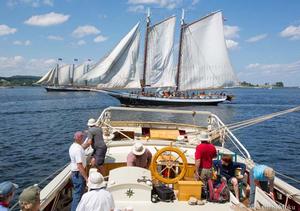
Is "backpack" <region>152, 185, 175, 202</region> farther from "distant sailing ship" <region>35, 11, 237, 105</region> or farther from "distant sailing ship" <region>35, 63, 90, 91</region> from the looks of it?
"distant sailing ship" <region>35, 63, 90, 91</region>

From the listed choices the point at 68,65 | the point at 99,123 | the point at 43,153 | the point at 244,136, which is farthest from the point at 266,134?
the point at 68,65

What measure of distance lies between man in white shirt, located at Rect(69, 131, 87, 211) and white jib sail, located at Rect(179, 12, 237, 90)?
61761mm

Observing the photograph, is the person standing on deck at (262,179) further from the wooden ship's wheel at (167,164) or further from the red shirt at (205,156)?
the wooden ship's wheel at (167,164)

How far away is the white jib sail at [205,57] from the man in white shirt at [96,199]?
6382 centimetres

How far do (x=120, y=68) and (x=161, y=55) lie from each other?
8824 millimetres

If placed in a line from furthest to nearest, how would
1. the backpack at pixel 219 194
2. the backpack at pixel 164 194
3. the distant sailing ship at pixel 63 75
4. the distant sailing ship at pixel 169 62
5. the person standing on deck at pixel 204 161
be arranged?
the distant sailing ship at pixel 63 75
the distant sailing ship at pixel 169 62
the person standing on deck at pixel 204 161
the backpack at pixel 219 194
the backpack at pixel 164 194

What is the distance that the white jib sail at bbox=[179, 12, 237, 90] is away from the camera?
67125mm

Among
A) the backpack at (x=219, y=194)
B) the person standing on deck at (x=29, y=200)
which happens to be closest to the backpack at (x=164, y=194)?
the backpack at (x=219, y=194)

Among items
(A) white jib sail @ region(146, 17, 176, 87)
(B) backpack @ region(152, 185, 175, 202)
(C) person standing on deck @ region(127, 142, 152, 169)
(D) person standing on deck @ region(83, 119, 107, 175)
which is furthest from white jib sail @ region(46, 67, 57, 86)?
(B) backpack @ region(152, 185, 175, 202)

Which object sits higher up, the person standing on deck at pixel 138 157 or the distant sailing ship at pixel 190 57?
the distant sailing ship at pixel 190 57

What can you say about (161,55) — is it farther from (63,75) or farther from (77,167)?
(63,75)

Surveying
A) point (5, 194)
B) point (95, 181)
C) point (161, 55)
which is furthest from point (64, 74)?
point (5, 194)

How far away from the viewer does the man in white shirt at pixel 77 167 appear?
769cm

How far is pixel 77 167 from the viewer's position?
778 cm
